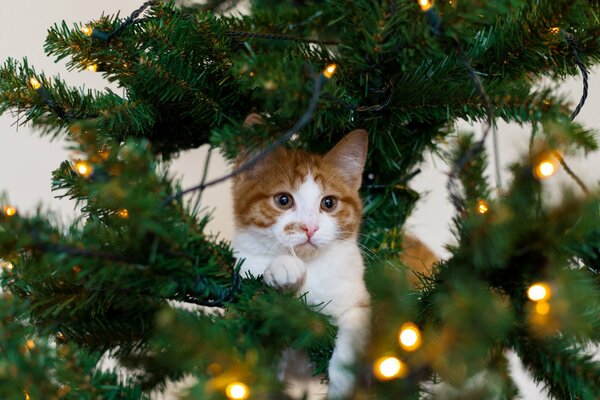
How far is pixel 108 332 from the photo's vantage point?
2.26 feet

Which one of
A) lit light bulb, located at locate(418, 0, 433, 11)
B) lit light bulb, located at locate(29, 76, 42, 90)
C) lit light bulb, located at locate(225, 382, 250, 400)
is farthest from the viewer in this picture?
lit light bulb, located at locate(29, 76, 42, 90)

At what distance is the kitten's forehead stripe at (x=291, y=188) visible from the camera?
0.99 meters

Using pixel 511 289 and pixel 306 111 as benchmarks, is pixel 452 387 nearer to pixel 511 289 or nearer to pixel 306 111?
pixel 511 289

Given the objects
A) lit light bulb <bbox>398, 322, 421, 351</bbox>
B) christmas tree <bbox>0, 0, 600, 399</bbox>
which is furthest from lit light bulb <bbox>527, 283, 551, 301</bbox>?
lit light bulb <bbox>398, 322, 421, 351</bbox>

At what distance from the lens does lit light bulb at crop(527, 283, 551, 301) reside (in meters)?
0.49

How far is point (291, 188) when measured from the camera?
99 cm

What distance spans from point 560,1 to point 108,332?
61 centimetres

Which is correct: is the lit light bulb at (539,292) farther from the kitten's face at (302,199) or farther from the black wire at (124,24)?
the black wire at (124,24)

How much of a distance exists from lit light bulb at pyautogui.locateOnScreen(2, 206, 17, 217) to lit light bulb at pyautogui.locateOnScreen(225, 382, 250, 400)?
0.22 metres

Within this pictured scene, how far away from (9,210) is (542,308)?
440mm

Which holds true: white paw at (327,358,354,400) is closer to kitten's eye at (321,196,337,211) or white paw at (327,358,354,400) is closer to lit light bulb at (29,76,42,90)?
kitten's eye at (321,196,337,211)

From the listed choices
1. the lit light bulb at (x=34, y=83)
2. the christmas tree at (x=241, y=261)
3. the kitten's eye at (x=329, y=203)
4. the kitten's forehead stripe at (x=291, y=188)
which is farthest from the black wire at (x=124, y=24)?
the kitten's eye at (x=329, y=203)

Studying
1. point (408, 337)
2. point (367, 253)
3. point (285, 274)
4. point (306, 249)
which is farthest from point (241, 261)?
point (367, 253)

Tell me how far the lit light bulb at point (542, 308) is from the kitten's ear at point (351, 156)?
0.45 m
